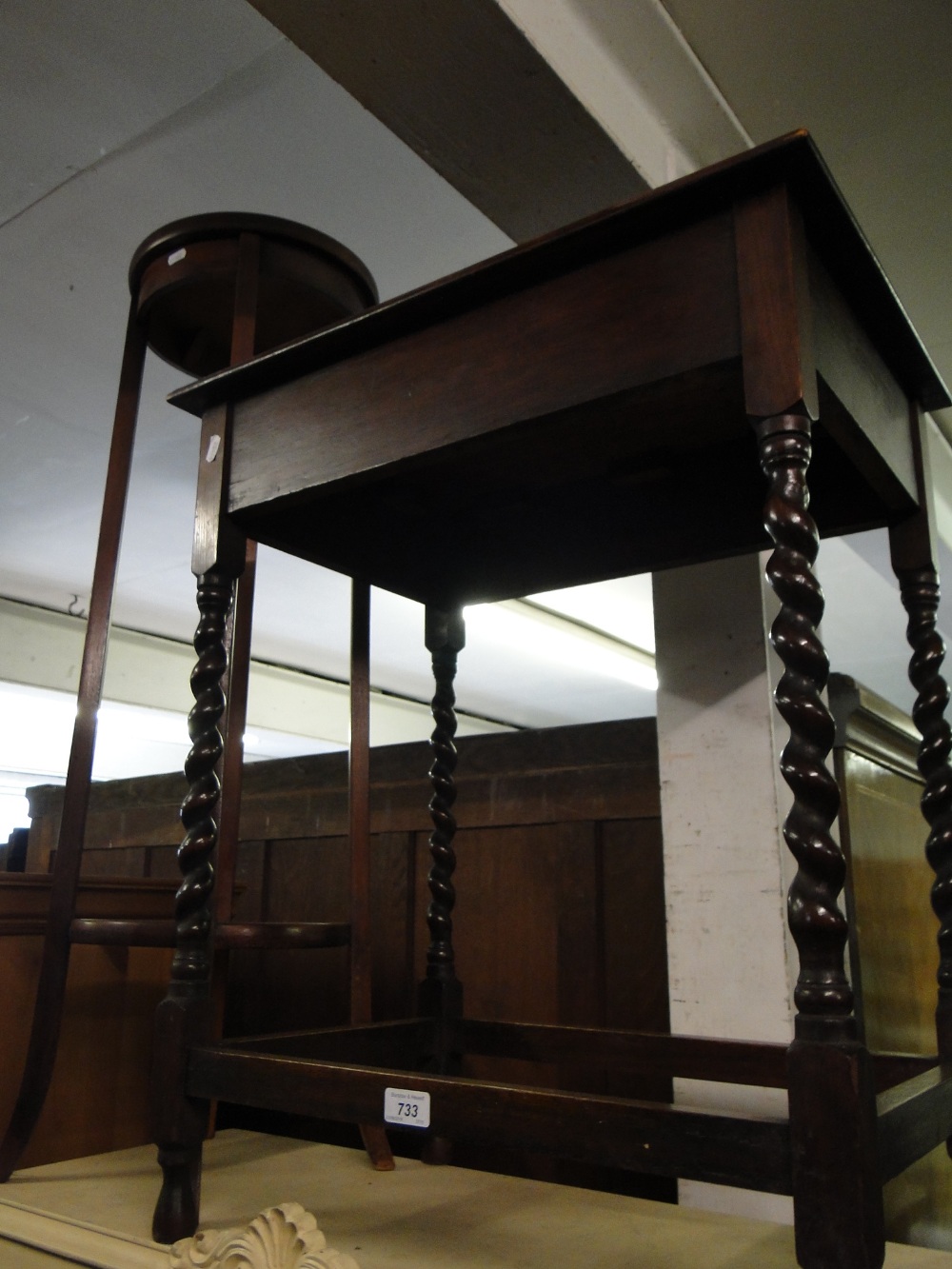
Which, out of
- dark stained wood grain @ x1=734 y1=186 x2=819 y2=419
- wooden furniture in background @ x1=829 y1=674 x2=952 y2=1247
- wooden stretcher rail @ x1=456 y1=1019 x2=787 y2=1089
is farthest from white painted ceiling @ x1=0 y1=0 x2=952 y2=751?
wooden stretcher rail @ x1=456 y1=1019 x2=787 y2=1089

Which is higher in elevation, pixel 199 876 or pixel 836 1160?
pixel 199 876

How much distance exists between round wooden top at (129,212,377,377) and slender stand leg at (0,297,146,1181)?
17cm

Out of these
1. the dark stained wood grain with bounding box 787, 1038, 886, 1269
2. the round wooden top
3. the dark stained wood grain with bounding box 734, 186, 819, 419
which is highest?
the round wooden top

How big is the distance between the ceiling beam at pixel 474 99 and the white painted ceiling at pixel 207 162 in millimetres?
192

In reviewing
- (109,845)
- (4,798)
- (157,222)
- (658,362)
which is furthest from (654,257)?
(4,798)

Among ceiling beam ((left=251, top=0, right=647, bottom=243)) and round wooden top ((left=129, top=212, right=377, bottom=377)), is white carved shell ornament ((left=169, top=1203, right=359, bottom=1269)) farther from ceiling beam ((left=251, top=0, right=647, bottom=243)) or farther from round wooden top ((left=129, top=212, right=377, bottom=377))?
ceiling beam ((left=251, top=0, right=647, bottom=243))

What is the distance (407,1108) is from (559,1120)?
0.47 ft

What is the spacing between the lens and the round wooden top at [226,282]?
4.84 ft

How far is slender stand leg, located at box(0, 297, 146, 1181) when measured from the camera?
1.20 m

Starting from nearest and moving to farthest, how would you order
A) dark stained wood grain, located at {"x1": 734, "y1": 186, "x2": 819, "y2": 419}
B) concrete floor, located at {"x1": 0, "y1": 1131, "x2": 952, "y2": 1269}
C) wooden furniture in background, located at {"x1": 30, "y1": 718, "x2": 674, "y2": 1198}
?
dark stained wood grain, located at {"x1": 734, "y1": 186, "x2": 819, "y2": 419} → concrete floor, located at {"x1": 0, "y1": 1131, "x2": 952, "y2": 1269} → wooden furniture in background, located at {"x1": 30, "y1": 718, "x2": 674, "y2": 1198}

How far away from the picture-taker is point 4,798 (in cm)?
1162

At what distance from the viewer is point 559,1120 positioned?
766 millimetres

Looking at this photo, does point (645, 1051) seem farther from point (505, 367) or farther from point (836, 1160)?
point (505, 367)

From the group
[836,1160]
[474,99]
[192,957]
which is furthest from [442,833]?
[474,99]
